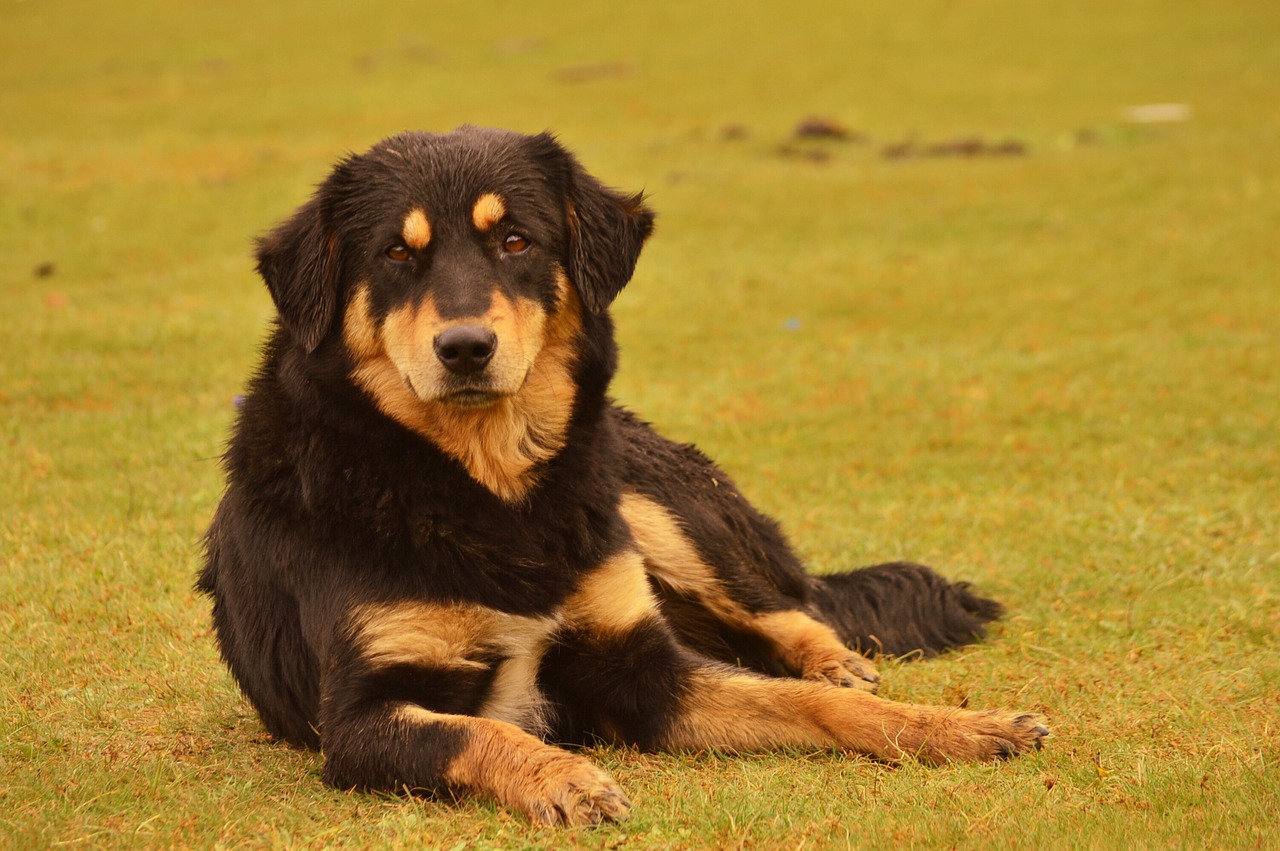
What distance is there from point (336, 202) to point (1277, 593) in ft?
16.9

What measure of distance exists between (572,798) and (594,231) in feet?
7.56

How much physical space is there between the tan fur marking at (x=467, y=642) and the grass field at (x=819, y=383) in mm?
438

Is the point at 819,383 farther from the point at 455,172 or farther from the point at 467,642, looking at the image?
the point at 467,642

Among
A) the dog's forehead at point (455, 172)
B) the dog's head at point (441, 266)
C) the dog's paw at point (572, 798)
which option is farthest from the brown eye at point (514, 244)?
the dog's paw at point (572, 798)

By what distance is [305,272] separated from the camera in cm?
528

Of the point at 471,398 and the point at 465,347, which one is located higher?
the point at 465,347

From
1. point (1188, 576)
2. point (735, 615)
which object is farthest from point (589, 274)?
point (1188, 576)

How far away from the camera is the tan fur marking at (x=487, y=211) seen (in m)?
5.20

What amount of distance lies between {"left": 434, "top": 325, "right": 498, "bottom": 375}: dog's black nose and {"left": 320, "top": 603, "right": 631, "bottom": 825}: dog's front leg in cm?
85

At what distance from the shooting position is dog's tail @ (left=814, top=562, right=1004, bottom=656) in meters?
6.60

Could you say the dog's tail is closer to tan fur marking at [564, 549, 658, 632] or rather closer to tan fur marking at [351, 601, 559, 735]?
tan fur marking at [564, 549, 658, 632]

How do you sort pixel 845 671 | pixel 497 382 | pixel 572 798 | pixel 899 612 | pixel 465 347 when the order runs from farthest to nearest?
pixel 899 612
pixel 845 671
pixel 497 382
pixel 465 347
pixel 572 798

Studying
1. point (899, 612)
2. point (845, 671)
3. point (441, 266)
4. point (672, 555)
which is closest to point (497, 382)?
point (441, 266)

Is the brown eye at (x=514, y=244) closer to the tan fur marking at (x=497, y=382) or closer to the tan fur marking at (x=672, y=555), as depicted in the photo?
the tan fur marking at (x=497, y=382)
